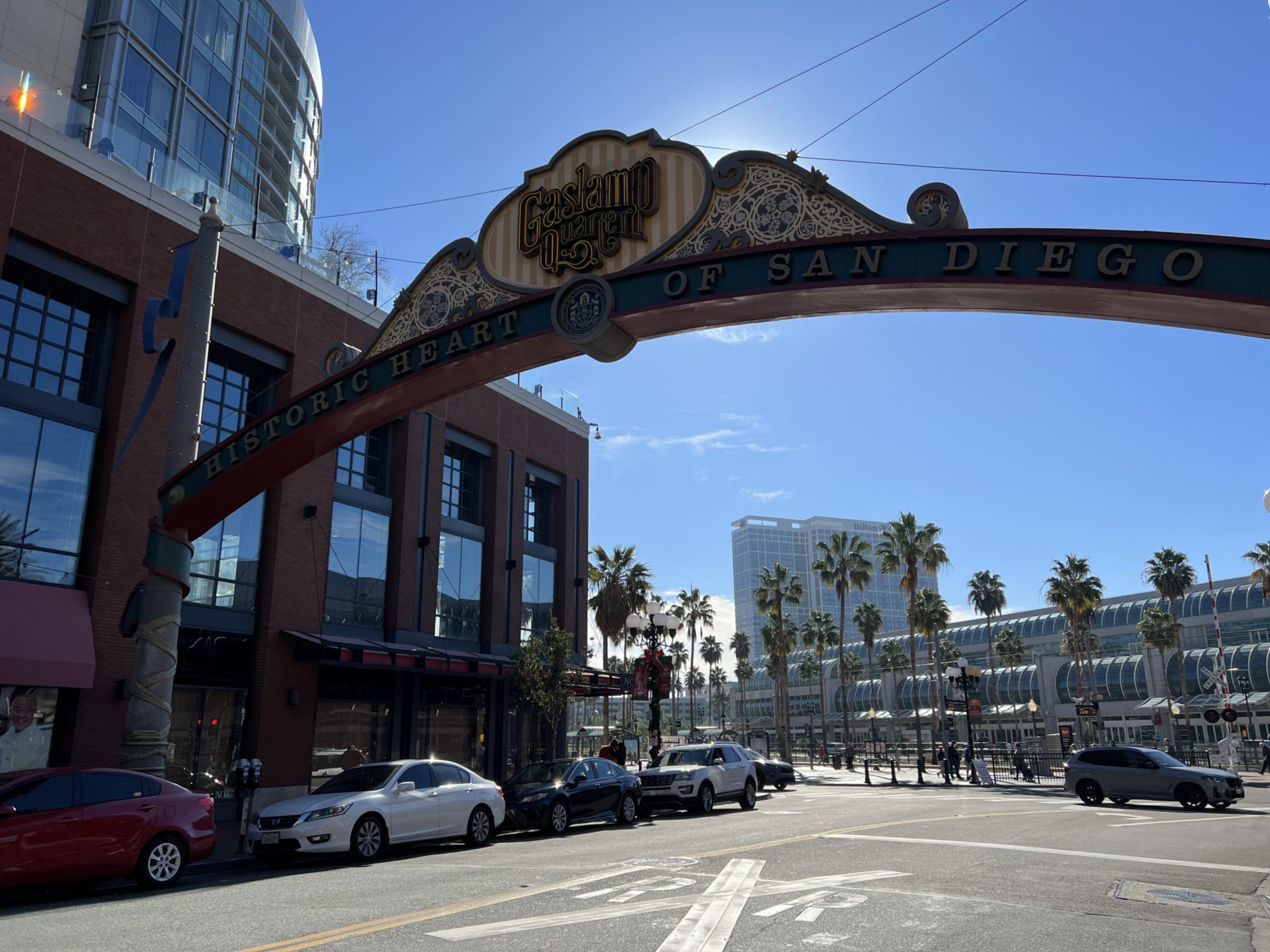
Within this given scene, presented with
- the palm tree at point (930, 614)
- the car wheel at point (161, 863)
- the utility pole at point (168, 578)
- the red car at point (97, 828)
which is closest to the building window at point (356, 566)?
the utility pole at point (168, 578)

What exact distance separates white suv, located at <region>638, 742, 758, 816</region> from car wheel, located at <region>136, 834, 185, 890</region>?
11425mm

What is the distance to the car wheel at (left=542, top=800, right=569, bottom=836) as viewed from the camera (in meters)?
16.0

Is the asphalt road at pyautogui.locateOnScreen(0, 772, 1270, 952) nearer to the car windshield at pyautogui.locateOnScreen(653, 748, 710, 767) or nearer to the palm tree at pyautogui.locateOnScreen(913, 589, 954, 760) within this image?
the car windshield at pyautogui.locateOnScreen(653, 748, 710, 767)

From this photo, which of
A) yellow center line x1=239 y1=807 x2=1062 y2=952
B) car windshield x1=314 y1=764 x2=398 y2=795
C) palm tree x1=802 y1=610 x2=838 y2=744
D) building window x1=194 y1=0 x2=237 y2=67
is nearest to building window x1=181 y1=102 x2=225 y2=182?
building window x1=194 y1=0 x2=237 y2=67

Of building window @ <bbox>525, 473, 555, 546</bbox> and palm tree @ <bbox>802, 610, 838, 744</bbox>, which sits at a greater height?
building window @ <bbox>525, 473, 555, 546</bbox>

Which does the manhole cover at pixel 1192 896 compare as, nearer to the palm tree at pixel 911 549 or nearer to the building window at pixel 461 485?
the building window at pixel 461 485

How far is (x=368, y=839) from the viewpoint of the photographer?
12.2 metres

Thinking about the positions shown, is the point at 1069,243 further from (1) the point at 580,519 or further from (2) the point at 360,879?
(1) the point at 580,519

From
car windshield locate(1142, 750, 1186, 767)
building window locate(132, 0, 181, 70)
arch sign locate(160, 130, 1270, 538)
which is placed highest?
building window locate(132, 0, 181, 70)

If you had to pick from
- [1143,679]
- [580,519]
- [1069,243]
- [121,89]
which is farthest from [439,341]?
[1143,679]

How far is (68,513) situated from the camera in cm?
1883

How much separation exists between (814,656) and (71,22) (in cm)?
8726

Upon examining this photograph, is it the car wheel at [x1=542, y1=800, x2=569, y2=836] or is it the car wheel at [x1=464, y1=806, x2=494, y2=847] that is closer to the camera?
the car wheel at [x1=464, y1=806, x2=494, y2=847]

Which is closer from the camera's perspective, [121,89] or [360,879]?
[360,879]
